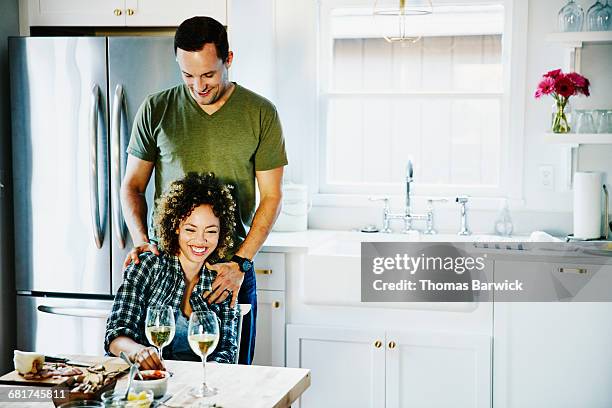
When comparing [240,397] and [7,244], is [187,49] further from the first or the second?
[240,397]

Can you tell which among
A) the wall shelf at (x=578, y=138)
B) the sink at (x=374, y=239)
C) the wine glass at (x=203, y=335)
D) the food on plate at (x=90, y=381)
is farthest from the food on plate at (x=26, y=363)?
the wall shelf at (x=578, y=138)

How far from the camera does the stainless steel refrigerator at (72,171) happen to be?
12.5 feet

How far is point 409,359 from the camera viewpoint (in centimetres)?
364

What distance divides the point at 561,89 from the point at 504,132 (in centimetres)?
48

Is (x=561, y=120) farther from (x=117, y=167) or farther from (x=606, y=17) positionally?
(x=117, y=167)

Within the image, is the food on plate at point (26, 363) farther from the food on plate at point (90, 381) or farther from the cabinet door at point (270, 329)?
the cabinet door at point (270, 329)

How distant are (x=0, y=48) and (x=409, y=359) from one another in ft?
7.58

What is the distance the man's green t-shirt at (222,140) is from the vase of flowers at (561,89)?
1180 millimetres

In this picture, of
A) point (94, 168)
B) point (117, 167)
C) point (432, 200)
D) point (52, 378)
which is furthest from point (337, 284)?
point (52, 378)

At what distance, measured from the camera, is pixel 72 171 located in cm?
391

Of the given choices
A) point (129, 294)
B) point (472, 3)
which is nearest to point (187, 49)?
point (129, 294)

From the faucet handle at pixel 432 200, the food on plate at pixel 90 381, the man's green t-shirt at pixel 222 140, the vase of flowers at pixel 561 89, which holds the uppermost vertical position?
the vase of flowers at pixel 561 89

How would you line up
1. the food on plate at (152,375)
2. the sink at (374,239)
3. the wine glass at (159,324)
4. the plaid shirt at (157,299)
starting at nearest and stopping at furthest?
the food on plate at (152,375)
the wine glass at (159,324)
the plaid shirt at (157,299)
the sink at (374,239)

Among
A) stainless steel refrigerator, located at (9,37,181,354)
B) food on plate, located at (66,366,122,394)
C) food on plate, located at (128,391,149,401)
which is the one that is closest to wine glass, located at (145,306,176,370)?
food on plate, located at (66,366,122,394)
